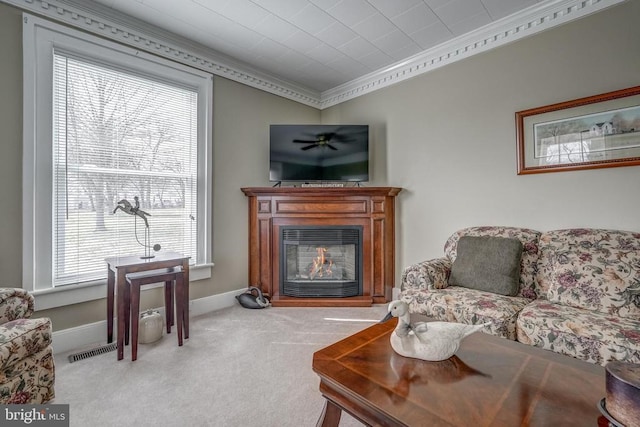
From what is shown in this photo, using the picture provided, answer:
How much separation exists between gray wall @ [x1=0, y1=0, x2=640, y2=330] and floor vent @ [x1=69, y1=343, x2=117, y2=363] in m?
0.28

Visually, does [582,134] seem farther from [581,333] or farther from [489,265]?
[581,333]

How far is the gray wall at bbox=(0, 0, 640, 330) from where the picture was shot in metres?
2.02

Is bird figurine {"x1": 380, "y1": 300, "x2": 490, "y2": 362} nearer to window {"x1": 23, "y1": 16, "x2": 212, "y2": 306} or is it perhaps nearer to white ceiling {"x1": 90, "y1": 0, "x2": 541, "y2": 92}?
window {"x1": 23, "y1": 16, "x2": 212, "y2": 306}

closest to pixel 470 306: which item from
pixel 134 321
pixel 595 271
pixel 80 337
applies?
pixel 595 271

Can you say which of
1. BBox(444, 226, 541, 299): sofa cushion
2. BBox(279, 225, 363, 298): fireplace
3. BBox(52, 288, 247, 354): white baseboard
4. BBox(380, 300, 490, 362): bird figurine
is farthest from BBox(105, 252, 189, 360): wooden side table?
BBox(444, 226, 541, 299): sofa cushion

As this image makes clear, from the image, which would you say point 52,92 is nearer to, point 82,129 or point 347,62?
point 82,129

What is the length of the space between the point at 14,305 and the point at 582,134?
3.85 meters

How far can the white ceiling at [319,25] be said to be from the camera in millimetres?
2311

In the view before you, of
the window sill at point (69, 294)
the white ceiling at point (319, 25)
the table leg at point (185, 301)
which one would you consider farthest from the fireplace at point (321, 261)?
the white ceiling at point (319, 25)

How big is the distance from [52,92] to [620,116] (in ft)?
13.4

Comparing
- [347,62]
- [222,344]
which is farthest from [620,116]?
[222,344]

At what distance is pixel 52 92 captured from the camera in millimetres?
2133

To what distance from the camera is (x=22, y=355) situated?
132 cm

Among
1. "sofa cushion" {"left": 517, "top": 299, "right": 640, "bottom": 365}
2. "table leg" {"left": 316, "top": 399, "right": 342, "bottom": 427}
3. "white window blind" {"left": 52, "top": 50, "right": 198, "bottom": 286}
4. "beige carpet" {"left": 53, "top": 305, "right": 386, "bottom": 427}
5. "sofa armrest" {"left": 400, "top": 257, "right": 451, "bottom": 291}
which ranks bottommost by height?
"beige carpet" {"left": 53, "top": 305, "right": 386, "bottom": 427}
